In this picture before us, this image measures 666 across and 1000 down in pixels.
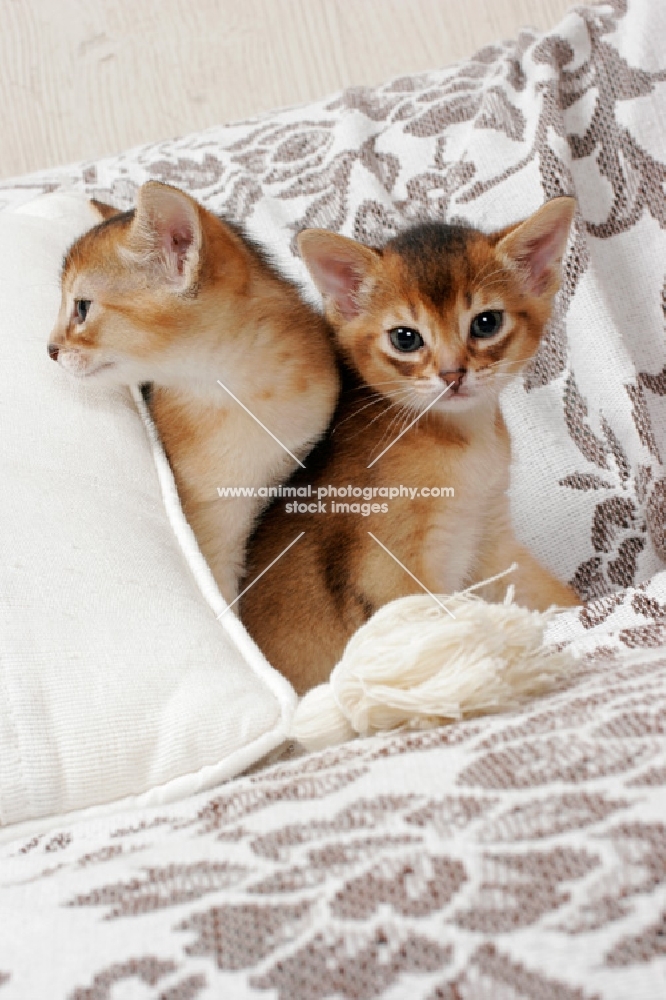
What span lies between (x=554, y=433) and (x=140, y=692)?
66 cm

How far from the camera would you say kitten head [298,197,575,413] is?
87 centimetres

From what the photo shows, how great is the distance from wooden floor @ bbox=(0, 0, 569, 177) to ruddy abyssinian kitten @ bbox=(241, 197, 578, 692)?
0.99 metres

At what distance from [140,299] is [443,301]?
28 cm

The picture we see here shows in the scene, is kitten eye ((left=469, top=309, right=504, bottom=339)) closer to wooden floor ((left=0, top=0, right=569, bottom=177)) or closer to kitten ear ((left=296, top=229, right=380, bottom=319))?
kitten ear ((left=296, top=229, right=380, bottom=319))

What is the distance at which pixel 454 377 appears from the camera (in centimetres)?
85

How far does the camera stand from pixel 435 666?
0.69m

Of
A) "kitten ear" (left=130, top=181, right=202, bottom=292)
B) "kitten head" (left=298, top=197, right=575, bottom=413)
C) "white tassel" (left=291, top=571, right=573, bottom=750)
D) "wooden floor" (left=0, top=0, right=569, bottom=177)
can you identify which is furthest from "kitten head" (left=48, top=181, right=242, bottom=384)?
"wooden floor" (left=0, top=0, right=569, bottom=177)

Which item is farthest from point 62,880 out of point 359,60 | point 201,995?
point 359,60

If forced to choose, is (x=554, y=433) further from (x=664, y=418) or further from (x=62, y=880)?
(x=62, y=880)

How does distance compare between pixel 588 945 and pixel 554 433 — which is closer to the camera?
pixel 588 945

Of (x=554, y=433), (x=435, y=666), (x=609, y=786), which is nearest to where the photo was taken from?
(x=609, y=786)

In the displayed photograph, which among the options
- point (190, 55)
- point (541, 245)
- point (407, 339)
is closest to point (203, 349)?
point (407, 339)

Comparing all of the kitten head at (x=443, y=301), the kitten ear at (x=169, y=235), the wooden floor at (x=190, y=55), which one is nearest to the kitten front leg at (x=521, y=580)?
the kitten head at (x=443, y=301)

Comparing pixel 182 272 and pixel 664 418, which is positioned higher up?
pixel 182 272
